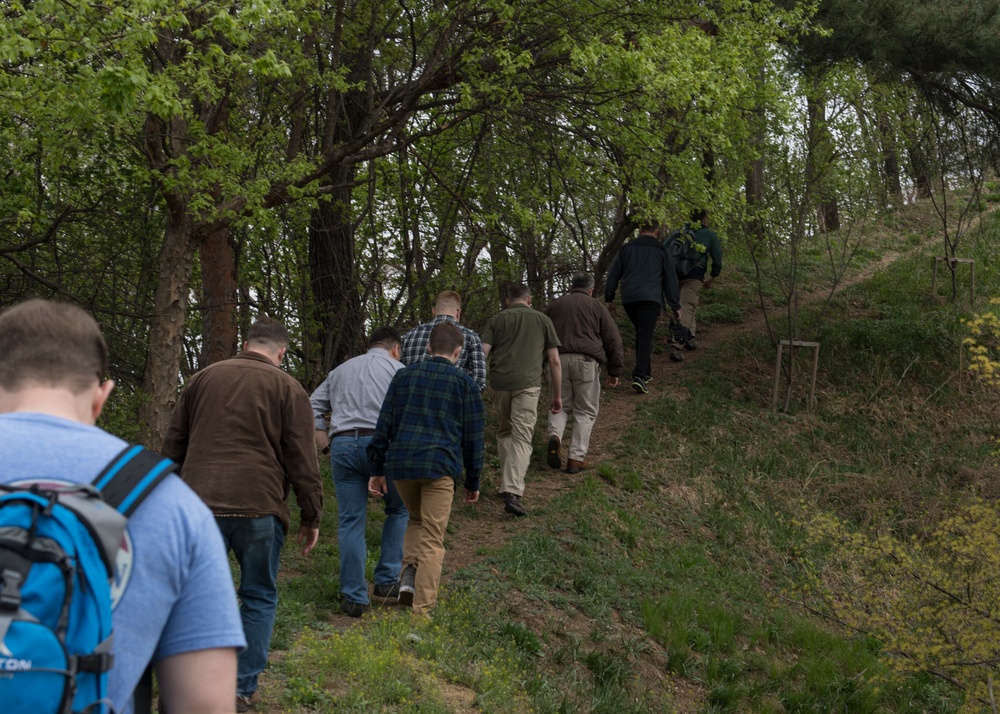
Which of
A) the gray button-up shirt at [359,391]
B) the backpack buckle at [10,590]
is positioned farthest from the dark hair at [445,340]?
the backpack buckle at [10,590]

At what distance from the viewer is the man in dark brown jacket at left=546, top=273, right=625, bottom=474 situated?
11195mm

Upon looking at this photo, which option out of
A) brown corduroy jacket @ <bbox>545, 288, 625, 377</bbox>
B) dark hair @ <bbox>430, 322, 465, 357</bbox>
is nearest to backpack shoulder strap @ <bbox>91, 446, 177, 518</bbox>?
dark hair @ <bbox>430, 322, 465, 357</bbox>

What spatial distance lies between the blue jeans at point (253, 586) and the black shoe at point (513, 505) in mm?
5010

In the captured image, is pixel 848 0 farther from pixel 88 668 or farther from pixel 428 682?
Answer: pixel 88 668

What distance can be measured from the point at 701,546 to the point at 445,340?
205 inches

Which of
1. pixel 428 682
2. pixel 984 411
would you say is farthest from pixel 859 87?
pixel 428 682

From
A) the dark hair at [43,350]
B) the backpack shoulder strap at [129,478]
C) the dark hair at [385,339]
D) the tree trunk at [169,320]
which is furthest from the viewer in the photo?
the tree trunk at [169,320]

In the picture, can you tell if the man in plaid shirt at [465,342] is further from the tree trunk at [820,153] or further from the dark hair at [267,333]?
the tree trunk at [820,153]

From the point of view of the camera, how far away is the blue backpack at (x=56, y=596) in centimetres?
170

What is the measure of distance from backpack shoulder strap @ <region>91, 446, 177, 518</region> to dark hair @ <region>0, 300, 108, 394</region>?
20 centimetres

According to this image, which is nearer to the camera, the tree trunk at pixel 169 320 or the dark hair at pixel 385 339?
the dark hair at pixel 385 339

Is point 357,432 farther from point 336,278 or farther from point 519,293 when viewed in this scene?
point 336,278

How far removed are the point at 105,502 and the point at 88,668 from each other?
10.9 inches

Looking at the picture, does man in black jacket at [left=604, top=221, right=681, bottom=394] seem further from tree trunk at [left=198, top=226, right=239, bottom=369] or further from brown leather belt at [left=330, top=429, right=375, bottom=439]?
brown leather belt at [left=330, top=429, right=375, bottom=439]
